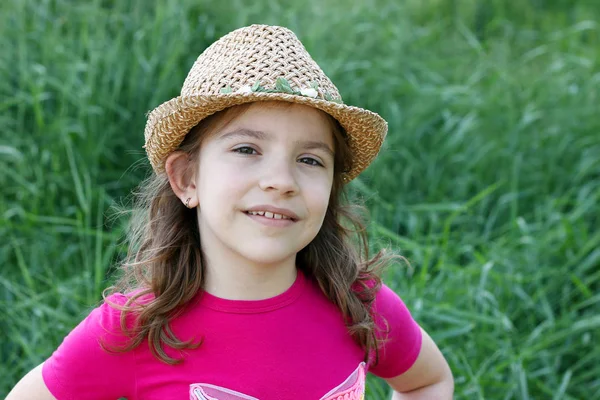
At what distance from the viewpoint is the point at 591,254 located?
11.7 feet

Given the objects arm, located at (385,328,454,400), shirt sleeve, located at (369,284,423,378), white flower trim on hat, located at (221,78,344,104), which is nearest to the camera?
white flower trim on hat, located at (221,78,344,104)

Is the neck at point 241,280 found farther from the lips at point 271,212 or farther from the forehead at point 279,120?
the forehead at point 279,120

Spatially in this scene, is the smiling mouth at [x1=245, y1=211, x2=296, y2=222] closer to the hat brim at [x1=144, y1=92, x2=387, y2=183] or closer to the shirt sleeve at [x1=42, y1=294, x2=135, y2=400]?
the hat brim at [x1=144, y1=92, x2=387, y2=183]

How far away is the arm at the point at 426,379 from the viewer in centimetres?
232

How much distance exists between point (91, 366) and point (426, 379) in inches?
36.6

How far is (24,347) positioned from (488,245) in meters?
1.95

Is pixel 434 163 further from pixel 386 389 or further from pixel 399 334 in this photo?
pixel 399 334

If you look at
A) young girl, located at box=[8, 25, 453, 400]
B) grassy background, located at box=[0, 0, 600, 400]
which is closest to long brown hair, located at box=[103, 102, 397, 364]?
young girl, located at box=[8, 25, 453, 400]

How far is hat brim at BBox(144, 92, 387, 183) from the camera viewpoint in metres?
1.87

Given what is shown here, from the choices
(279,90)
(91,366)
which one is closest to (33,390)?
(91,366)

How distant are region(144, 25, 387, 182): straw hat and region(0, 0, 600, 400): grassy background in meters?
0.80

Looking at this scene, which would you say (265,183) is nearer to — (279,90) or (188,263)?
(279,90)

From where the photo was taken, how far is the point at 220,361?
1.93 m

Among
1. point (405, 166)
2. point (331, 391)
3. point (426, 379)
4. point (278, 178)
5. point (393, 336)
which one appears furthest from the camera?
point (405, 166)
